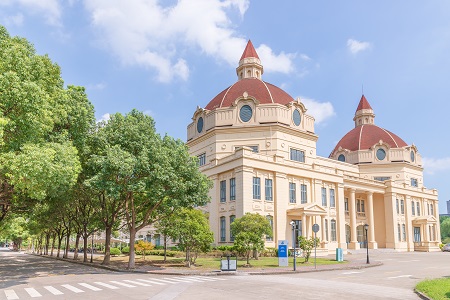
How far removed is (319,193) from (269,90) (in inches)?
544

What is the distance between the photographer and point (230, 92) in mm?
51281

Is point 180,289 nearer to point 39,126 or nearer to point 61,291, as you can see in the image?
point 61,291

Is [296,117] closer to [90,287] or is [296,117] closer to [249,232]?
[249,232]

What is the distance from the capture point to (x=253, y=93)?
49.9 m

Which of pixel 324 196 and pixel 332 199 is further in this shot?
pixel 332 199

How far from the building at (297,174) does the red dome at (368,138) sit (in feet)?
0.48

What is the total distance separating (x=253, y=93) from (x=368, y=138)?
25009 mm

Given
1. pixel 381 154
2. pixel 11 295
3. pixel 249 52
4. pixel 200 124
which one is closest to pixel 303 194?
pixel 200 124

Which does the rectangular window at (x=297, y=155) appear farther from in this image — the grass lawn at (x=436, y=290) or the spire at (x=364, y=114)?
the grass lawn at (x=436, y=290)

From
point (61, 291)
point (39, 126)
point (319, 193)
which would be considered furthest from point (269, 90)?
point (61, 291)

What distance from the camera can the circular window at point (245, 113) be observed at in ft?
157

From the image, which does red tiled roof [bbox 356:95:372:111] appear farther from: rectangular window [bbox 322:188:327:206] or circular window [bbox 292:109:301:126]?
rectangular window [bbox 322:188:327:206]

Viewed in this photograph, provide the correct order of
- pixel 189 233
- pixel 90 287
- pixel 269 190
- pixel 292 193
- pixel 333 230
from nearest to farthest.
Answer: pixel 90 287, pixel 189 233, pixel 269 190, pixel 292 193, pixel 333 230

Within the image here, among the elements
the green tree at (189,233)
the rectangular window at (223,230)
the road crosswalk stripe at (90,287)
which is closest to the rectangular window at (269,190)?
the rectangular window at (223,230)
